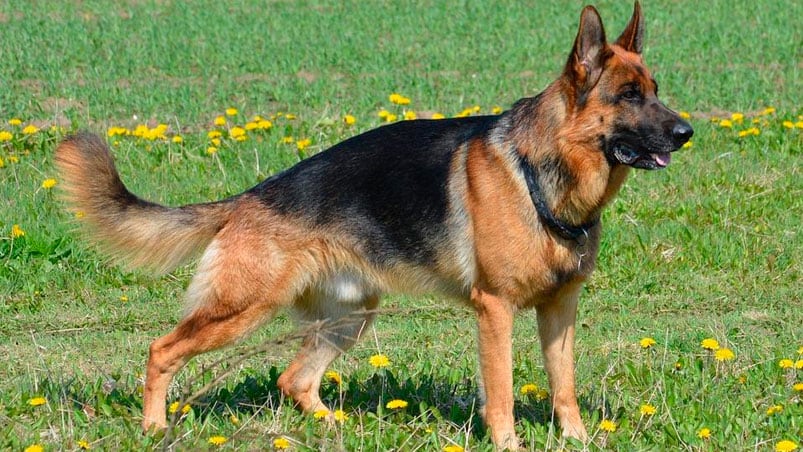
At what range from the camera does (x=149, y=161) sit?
9.35 meters

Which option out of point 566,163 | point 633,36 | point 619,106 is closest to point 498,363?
point 566,163

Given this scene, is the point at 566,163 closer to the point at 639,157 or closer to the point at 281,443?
the point at 639,157

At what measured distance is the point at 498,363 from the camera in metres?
4.95

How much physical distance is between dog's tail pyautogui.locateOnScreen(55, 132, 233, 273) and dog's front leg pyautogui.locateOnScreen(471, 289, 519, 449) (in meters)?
1.30

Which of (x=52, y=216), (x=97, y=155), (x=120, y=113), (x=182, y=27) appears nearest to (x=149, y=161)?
(x=52, y=216)

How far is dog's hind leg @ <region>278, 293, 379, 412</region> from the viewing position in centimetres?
550

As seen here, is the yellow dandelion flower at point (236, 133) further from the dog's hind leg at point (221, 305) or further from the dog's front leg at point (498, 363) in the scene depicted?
the dog's front leg at point (498, 363)

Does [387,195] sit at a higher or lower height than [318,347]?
higher

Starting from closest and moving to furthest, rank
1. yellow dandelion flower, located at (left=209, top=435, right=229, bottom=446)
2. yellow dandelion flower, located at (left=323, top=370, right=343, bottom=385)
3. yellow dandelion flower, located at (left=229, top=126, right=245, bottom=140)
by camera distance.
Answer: yellow dandelion flower, located at (left=209, top=435, right=229, bottom=446), yellow dandelion flower, located at (left=323, top=370, right=343, bottom=385), yellow dandelion flower, located at (left=229, top=126, right=245, bottom=140)

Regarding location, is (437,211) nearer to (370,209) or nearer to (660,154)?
(370,209)

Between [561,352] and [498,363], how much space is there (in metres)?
0.40

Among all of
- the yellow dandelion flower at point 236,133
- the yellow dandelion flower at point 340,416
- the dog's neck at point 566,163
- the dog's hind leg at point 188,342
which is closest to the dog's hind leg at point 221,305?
the dog's hind leg at point 188,342

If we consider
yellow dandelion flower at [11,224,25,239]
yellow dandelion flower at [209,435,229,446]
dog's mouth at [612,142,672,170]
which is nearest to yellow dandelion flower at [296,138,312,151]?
yellow dandelion flower at [11,224,25,239]

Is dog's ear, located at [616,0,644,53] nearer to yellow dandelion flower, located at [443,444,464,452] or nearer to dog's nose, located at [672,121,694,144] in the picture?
dog's nose, located at [672,121,694,144]
